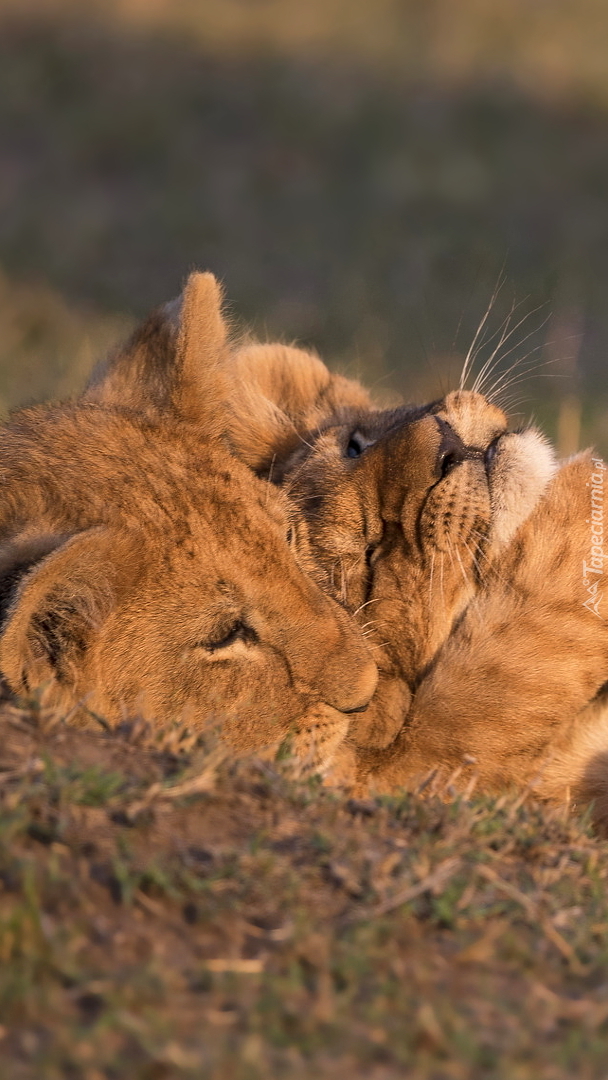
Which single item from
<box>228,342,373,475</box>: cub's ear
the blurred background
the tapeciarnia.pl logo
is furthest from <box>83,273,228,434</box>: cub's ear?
the blurred background

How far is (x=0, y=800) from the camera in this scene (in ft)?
8.85

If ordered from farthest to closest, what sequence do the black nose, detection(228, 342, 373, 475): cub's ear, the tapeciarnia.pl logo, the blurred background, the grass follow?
the blurred background < detection(228, 342, 373, 475): cub's ear < the black nose < the tapeciarnia.pl logo < the grass

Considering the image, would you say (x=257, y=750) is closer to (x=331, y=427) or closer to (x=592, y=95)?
(x=331, y=427)

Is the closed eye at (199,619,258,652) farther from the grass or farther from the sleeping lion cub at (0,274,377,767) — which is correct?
the grass

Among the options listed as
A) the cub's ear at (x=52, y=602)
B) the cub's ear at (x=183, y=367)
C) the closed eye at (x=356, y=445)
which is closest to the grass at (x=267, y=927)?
the cub's ear at (x=52, y=602)

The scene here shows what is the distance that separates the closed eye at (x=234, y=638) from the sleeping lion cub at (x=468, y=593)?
1.58 ft

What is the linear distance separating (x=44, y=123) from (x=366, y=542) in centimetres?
1337

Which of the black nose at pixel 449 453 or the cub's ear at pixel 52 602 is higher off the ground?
the black nose at pixel 449 453

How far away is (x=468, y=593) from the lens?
4.21 meters

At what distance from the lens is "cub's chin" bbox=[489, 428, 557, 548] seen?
4.24 metres

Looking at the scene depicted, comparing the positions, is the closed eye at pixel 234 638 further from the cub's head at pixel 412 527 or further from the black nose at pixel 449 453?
the black nose at pixel 449 453

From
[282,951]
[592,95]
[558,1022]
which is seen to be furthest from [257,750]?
[592,95]

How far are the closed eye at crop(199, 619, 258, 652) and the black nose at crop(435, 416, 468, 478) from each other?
93cm

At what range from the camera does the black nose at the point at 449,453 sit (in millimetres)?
4223
